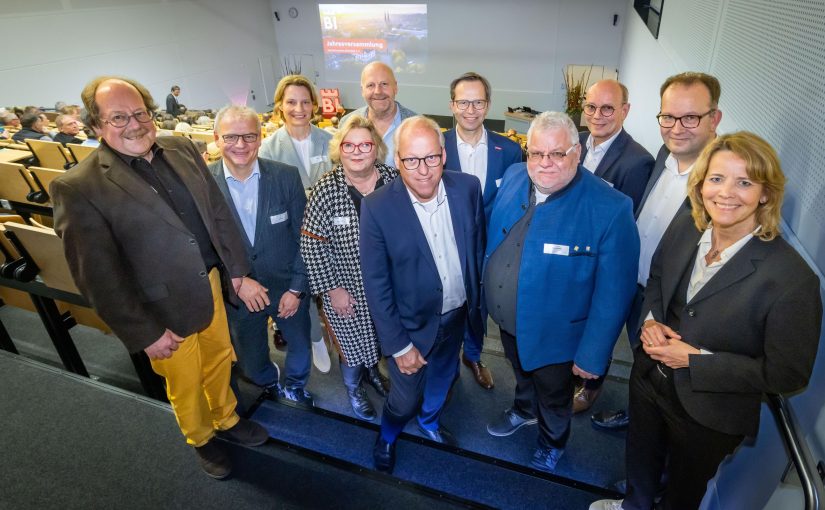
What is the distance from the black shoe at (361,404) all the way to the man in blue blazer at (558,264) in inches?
38.8

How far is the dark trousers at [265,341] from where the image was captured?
2.37m

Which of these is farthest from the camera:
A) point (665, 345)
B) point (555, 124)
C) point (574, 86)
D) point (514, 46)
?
point (514, 46)

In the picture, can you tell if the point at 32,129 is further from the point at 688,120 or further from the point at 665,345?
the point at 665,345

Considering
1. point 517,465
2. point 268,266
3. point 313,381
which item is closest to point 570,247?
point 517,465

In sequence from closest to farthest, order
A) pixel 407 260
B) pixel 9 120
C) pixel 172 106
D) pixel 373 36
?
pixel 407 260 < pixel 9 120 < pixel 172 106 < pixel 373 36

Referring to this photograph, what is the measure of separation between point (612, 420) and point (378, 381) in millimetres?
1355

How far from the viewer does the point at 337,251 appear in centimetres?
212

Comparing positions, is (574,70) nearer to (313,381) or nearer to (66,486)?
(313,381)

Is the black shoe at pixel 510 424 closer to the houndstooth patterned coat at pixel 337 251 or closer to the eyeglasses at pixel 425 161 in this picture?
the houndstooth patterned coat at pixel 337 251

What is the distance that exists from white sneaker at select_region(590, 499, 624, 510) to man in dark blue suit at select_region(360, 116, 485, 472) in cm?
91

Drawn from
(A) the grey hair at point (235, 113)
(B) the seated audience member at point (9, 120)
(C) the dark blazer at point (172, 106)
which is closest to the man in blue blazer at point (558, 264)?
(A) the grey hair at point (235, 113)

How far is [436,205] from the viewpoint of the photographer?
74.4 inches

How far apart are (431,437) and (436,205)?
131 cm

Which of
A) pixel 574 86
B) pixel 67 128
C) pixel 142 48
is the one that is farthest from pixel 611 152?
pixel 142 48
